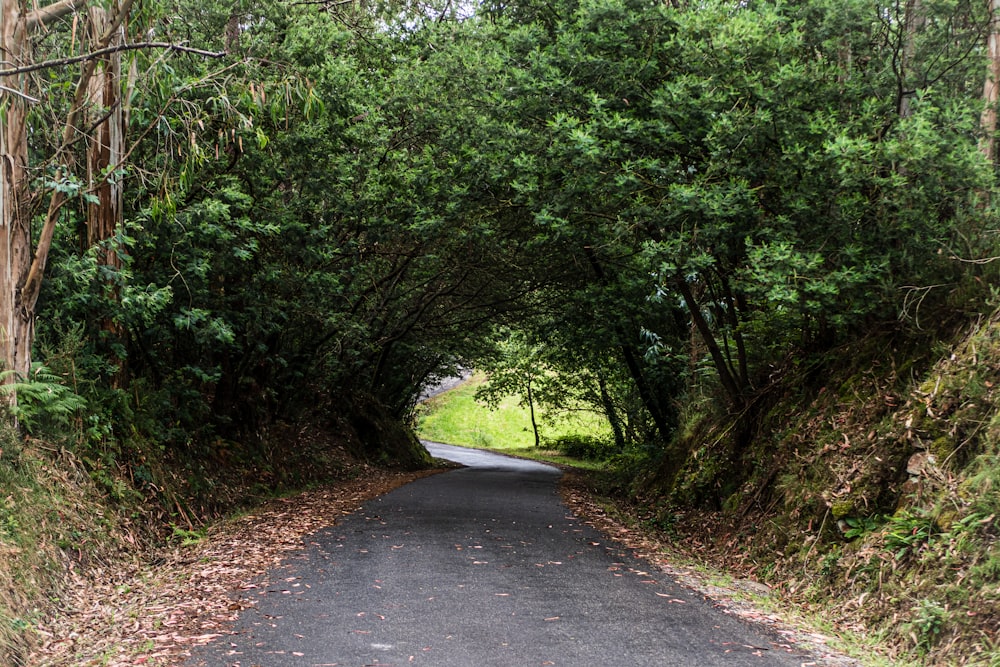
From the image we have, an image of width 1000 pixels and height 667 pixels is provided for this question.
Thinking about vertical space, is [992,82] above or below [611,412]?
above

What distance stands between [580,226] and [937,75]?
4.58 m

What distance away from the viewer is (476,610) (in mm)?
6906

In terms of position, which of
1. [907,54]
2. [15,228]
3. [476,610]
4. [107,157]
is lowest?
[476,610]

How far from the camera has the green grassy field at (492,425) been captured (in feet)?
135

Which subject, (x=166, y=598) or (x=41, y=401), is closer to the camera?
(x=166, y=598)

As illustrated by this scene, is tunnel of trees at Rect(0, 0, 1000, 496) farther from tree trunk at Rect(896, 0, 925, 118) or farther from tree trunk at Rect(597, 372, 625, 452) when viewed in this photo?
tree trunk at Rect(597, 372, 625, 452)

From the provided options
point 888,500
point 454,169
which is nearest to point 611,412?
point 454,169

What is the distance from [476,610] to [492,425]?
A: 4448cm

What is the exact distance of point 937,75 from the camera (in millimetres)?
8883

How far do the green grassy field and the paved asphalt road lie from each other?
2801cm

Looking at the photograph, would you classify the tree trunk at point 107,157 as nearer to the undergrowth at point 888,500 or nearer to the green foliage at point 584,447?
the undergrowth at point 888,500

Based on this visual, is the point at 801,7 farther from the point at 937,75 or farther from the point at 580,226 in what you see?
the point at 580,226

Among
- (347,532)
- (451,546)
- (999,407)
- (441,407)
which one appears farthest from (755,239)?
(441,407)

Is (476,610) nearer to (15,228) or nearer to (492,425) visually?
(15,228)
